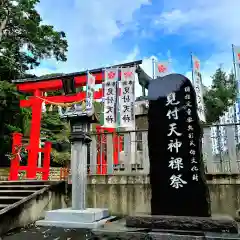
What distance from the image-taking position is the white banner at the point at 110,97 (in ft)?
29.2

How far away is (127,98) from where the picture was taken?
9.25m

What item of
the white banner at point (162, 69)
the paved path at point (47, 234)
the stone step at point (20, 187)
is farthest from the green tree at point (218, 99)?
the paved path at point (47, 234)

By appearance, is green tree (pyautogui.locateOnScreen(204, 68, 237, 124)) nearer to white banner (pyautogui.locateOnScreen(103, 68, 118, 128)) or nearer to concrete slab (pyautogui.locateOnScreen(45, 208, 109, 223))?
white banner (pyautogui.locateOnScreen(103, 68, 118, 128))

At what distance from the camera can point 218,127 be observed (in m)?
6.91

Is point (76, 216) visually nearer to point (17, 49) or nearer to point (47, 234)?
point (47, 234)

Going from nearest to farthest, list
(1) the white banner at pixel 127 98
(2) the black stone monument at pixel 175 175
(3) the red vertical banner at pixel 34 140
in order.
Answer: (2) the black stone monument at pixel 175 175, (1) the white banner at pixel 127 98, (3) the red vertical banner at pixel 34 140

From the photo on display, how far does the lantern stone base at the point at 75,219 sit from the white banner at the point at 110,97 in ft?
11.1

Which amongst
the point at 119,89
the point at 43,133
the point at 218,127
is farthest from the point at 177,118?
A: the point at 43,133

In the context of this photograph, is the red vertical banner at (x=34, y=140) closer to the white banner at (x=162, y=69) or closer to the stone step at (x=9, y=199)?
the stone step at (x=9, y=199)

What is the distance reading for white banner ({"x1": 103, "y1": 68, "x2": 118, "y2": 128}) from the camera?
29.2 feet

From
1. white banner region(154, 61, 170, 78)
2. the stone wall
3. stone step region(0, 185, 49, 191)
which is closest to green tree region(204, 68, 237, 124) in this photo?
white banner region(154, 61, 170, 78)

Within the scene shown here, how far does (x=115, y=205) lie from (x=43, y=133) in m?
15.3

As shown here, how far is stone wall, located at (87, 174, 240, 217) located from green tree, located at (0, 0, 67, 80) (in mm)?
14667

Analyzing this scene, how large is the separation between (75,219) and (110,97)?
4759 millimetres
